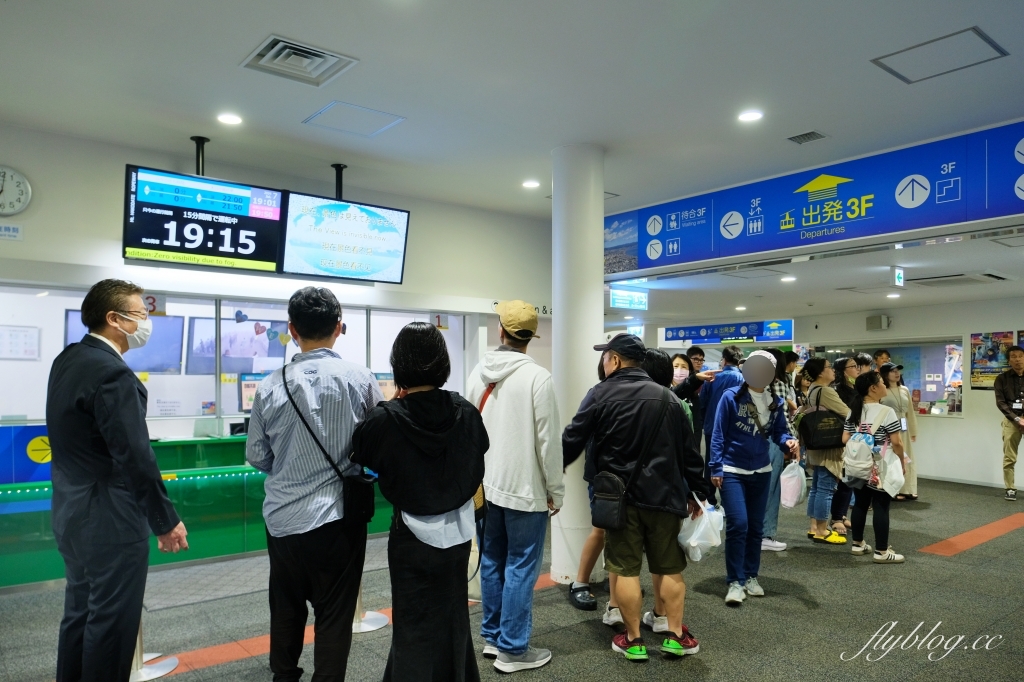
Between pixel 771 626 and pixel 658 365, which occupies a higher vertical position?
pixel 658 365

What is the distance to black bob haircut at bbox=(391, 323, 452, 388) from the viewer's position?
2.34 m

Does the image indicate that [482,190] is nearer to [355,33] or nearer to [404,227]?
[404,227]

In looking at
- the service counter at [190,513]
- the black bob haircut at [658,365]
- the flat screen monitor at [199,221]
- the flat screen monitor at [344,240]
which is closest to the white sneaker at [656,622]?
the black bob haircut at [658,365]

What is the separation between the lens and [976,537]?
21.2 feet

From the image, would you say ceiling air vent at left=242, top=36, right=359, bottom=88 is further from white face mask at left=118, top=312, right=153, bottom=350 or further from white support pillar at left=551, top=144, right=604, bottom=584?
white support pillar at left=551, top=144, right=604, bottom=584

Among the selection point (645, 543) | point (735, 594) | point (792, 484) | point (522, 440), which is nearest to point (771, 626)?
point (735, 594)

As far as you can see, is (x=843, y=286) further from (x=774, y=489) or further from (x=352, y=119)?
(x=352, y=119)

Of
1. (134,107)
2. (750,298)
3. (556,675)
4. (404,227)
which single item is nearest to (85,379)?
(556,675)

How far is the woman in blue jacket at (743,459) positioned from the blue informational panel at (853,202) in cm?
152

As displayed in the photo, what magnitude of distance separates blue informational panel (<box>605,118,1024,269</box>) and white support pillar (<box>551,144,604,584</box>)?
134 centimetres

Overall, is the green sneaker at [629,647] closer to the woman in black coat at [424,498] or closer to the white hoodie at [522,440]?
the white hoodie at [522,440]

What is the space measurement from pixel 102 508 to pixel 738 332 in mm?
14188

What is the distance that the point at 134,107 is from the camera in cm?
462

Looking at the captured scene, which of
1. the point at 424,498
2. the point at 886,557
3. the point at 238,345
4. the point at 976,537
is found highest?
the point at 238,345
